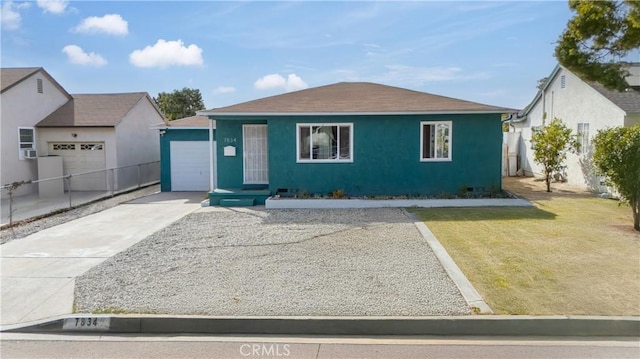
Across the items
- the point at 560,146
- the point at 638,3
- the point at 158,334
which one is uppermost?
the point at 638,3

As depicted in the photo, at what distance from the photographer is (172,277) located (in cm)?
664

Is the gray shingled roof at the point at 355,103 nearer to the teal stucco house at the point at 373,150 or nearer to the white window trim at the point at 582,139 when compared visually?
the teal stucco house at the point at 373,150

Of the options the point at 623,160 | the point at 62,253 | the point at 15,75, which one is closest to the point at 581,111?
the point at 623,160

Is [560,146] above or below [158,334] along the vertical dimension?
above

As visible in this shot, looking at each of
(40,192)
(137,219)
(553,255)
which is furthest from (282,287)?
(40,192)

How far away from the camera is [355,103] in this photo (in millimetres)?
14531

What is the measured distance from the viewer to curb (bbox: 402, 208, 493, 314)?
17.3ft

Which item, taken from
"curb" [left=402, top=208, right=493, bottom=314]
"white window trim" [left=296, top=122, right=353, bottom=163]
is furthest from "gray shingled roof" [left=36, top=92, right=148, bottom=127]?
"curb" [left=402, top=208, right=493, bottom=314]

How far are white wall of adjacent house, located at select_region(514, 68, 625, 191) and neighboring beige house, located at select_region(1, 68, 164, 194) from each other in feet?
61.6

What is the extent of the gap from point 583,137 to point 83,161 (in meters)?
20.6

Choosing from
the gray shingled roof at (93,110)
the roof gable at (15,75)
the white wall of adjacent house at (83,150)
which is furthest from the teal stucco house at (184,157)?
the roof gable at (15,75)

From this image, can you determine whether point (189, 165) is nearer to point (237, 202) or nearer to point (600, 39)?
point (237, 202)

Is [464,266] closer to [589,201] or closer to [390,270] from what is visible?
[390,270]

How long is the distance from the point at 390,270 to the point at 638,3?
8.24m
